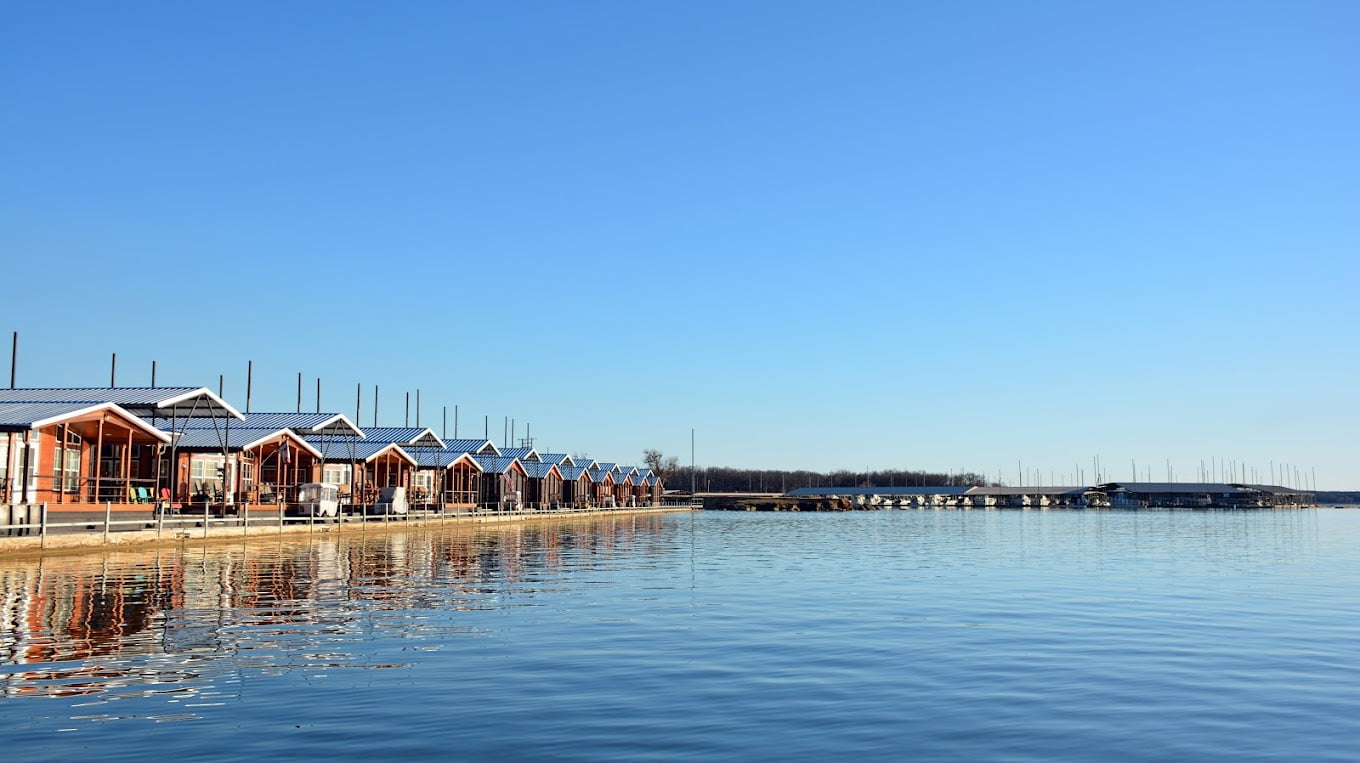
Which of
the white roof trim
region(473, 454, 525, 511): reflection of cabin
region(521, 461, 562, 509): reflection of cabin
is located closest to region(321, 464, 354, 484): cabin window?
region(473, 454, 525, 511): reflection of cabin

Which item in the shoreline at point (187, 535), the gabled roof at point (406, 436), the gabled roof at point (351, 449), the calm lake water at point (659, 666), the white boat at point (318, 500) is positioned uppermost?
the gabled roof at point (406, 436)

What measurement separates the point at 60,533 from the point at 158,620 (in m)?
21.6

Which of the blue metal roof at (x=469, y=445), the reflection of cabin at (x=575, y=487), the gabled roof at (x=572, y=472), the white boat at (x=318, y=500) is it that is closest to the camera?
the white boat at (x=318, y=500)

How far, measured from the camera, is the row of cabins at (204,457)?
45594mm

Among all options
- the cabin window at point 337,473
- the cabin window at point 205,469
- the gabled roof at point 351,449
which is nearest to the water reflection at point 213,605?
the cabin window at point 205,469

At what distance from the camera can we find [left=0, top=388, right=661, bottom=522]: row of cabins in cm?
4559

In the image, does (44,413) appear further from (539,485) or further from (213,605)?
(539,485)

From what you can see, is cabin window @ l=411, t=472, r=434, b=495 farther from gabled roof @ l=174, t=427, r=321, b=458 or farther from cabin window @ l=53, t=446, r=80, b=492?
cabin window @ l=53, t=446, r=80, b=492

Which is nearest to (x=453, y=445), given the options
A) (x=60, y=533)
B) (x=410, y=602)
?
(x=60, y=533)

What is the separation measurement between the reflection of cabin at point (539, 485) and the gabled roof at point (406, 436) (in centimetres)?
2730

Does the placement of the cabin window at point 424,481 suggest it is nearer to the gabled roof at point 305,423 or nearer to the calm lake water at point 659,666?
the gabled roof at point 305,423

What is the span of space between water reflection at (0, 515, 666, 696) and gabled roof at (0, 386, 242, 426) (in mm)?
9022

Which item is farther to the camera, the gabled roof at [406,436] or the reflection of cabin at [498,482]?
the reflection of cabin at [498,482]

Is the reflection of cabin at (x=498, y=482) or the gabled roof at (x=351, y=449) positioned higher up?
the gabled roof at (x=351, y=449)
